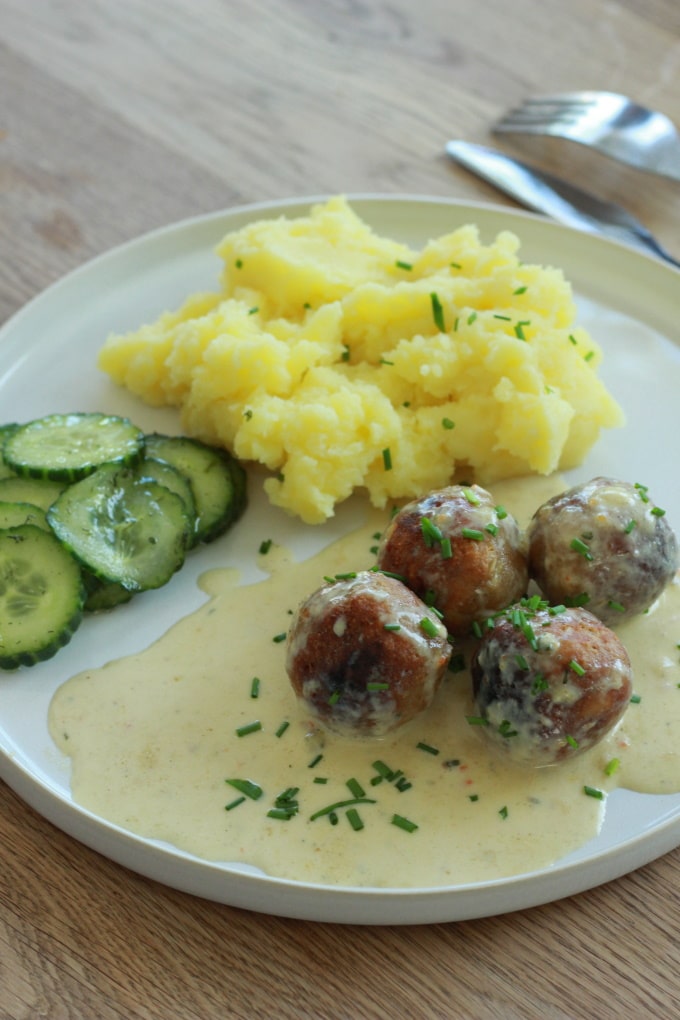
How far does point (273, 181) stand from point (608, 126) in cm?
176

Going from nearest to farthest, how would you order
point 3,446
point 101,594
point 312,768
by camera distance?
point 312,768 < point 101,594 < point 3,446

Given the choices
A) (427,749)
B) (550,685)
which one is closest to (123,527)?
(427,749)

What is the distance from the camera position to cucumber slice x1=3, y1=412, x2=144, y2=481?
373 cm

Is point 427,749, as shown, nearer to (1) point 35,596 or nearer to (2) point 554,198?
(1) point 35,596

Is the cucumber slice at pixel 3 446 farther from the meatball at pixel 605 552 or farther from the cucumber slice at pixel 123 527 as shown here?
the meatball at pixel 605 552

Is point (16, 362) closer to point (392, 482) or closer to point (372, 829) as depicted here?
point (392, 482)

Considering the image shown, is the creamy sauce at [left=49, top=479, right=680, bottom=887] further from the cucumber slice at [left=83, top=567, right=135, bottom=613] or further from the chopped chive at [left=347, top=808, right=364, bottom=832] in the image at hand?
the cucumber slice at [left=83, top=567, right=135, bottom=613]

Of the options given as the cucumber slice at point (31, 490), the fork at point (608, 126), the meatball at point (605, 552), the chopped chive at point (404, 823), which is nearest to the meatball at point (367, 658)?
the chopped chive at point (404, 823)

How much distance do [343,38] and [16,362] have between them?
3.31 m

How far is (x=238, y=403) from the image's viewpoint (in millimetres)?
3949

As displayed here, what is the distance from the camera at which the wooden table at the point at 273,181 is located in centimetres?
276

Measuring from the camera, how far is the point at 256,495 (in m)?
4.04

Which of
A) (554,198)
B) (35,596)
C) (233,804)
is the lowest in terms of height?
(35,596)

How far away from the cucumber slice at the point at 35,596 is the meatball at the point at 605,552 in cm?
147
